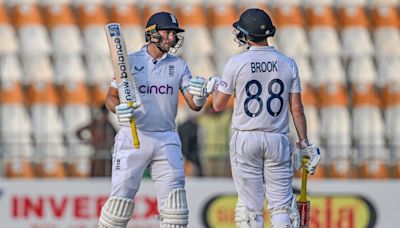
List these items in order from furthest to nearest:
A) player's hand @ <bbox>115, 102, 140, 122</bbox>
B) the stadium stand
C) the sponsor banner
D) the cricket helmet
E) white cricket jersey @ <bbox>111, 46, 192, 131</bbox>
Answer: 1. the stadium stand
2. the sponsor banner
3. white cricket jersey @ <bbox>111, 46, 192, 131</bbox>
4. the cricket helmet
5. player's hand @ <bbox>115, 102, 140, 122</bbox>

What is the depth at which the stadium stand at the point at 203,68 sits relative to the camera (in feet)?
39.1

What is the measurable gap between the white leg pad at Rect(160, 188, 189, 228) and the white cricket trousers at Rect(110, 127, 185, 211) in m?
0.05

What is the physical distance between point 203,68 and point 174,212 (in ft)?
19.8

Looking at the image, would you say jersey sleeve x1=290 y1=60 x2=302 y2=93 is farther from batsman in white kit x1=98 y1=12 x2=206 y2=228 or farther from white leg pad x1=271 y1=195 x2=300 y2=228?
white leg pad x1=271 y1=195 x2=300 y2=228

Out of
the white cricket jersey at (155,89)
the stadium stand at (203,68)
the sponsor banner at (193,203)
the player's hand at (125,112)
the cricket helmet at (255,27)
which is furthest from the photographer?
the stadium stand at (203,68)

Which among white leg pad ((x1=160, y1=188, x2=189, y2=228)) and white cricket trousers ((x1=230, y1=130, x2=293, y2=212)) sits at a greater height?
white cricket trousers ((x1=230, y1=130, x2=293, y2=212))

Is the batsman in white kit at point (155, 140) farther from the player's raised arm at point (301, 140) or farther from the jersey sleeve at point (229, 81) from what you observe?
the player's raised arm at point (301, 140)

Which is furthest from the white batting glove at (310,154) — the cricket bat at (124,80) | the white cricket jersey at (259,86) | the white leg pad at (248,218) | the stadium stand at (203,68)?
the stadium stand at (203,68)

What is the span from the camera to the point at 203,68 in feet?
44.4

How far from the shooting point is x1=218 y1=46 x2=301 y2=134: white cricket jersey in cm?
756

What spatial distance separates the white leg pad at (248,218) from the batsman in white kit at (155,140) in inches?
15.3

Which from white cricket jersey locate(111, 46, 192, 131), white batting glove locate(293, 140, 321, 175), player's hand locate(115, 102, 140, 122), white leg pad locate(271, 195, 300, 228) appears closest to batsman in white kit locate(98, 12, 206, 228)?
white cricket jersey locate(111, 46, 192, 131)

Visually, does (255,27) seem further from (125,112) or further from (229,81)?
(125,112)

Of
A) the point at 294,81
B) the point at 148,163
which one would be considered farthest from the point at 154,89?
the point at 294,81
